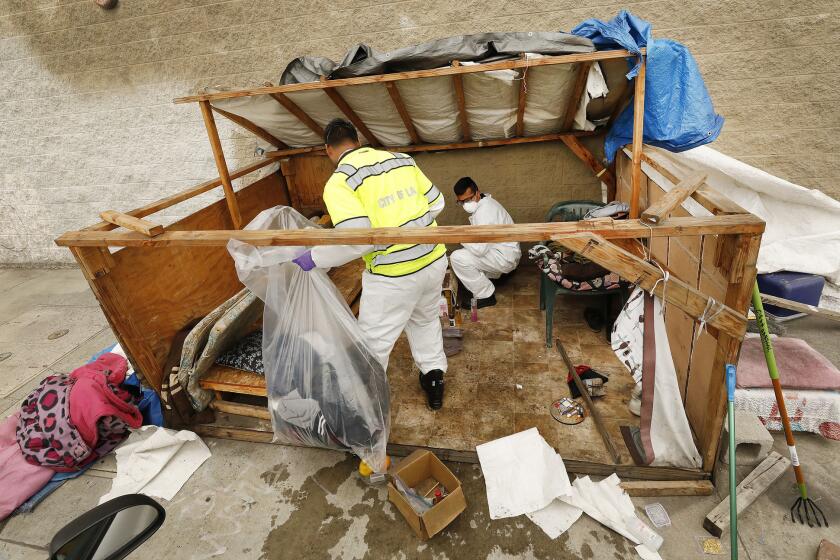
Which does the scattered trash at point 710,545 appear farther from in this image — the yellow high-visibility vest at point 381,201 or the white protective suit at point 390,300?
the yellow high-visibility vest at point 381,201

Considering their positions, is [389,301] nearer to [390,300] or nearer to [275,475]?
[390,300]

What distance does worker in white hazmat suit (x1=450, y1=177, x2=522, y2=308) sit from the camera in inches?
151

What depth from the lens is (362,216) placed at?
7.57 feet

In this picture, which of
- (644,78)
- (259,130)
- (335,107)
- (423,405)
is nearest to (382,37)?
(335,107)

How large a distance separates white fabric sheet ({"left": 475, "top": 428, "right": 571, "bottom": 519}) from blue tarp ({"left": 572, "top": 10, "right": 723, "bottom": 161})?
238 cm

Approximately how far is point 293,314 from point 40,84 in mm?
5827

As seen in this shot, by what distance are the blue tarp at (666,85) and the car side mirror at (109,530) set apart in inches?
134

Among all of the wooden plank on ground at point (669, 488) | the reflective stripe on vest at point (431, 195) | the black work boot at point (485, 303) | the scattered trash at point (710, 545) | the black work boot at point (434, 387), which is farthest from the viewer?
the black work boot at point (485, 303)

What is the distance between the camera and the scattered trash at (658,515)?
2.07m

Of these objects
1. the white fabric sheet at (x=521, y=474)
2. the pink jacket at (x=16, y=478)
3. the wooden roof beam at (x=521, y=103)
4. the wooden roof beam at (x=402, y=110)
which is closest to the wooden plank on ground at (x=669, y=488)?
the white fabric sheet at (x=521, y=474)

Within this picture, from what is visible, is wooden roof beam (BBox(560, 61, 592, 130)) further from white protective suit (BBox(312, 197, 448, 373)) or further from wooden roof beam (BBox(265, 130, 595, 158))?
white protective suit (BBox(312, 197, 448, 373))

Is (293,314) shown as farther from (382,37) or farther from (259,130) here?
(382,37)

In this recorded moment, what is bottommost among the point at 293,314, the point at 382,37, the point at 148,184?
the point at 293,314

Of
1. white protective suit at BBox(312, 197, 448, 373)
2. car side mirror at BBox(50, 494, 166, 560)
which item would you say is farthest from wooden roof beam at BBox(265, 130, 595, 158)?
car side mirror at BBox(50, 494, 166, 560)
